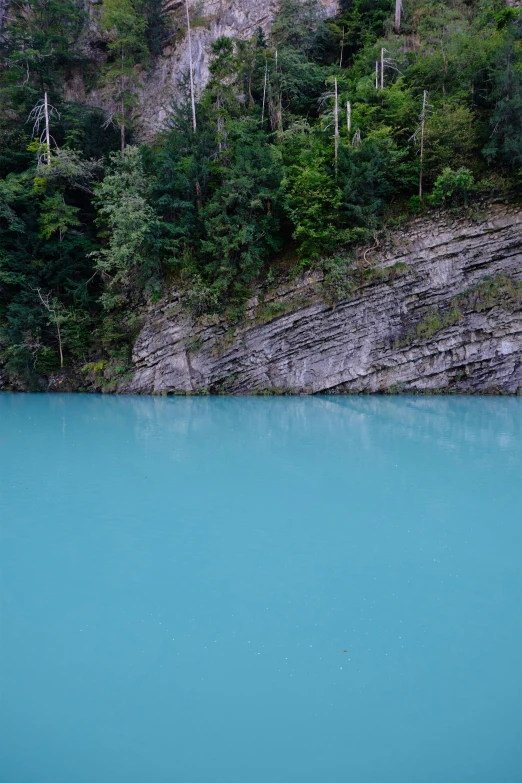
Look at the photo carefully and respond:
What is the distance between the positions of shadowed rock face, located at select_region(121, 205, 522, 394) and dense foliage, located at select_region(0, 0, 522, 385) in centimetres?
109

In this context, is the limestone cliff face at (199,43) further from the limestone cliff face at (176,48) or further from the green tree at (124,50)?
the green tree at (124,50)

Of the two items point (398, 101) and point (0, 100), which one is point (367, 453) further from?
point (0, 100)

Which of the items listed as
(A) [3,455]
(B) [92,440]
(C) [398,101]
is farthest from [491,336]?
(A) [3,455]

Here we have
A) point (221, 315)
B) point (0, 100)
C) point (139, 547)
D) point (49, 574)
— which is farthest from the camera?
point (0, 100)

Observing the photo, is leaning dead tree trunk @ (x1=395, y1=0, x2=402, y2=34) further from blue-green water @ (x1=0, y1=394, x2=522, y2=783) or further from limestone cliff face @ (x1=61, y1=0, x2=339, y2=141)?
blue-green water @ (x1=0, y1=394, x2=522, y2=783)

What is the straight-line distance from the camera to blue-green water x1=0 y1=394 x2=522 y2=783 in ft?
8.23

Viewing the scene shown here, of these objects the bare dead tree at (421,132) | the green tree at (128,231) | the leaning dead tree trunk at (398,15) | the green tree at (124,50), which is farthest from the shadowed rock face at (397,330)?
the green tree at (124,50)

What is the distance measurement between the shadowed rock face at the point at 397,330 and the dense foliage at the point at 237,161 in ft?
3.59

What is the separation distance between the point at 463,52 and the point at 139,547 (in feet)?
68.2

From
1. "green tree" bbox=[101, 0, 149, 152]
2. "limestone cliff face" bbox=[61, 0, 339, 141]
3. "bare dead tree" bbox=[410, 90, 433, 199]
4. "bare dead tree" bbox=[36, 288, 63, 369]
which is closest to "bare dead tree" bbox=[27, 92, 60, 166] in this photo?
"green tree" bbox=[101, 0, 149, 152]

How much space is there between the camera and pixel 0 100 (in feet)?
67.4

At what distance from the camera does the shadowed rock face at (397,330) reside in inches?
643

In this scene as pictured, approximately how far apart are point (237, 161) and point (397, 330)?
819cm

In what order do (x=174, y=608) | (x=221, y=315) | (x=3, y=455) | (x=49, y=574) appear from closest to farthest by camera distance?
(x=174, y=608), (x=49, y=574), (x=3, y=455), (x=221, y=315)
